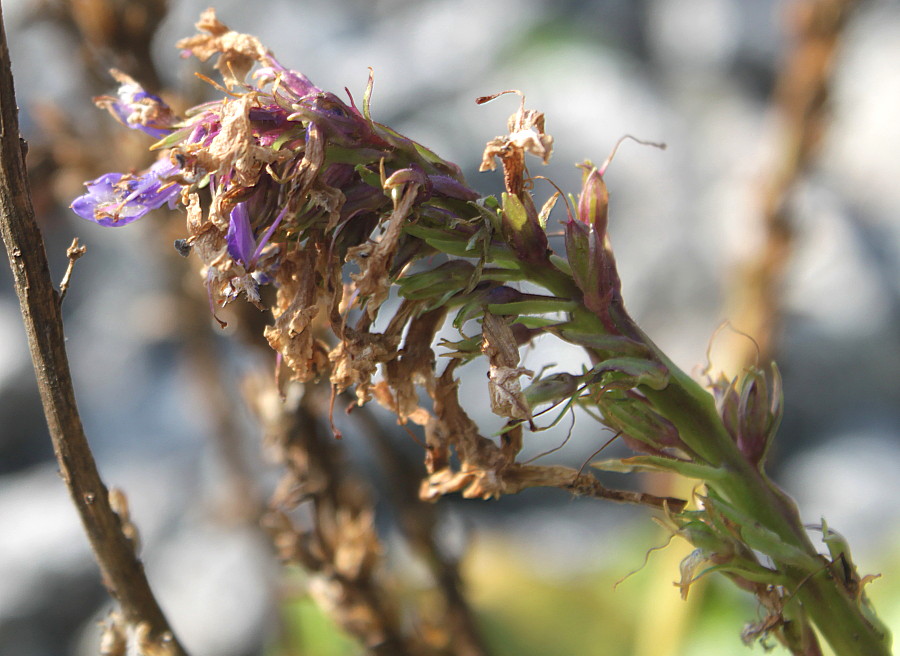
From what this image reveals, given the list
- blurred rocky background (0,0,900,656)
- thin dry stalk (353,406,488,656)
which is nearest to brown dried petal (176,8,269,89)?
thin dry stalk (353,406,488,656)

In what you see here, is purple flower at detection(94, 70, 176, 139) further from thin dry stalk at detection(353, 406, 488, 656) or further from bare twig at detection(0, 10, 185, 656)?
thin dry stalk at detection(353, 406, 488, 656)

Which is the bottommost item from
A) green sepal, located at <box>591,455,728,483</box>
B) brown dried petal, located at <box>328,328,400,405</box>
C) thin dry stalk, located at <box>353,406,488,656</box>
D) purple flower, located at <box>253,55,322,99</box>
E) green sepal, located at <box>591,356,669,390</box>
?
thin dry stalk, located at <box>353,406,488,656</box>

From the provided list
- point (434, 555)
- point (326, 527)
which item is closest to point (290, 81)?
point (326, 527)

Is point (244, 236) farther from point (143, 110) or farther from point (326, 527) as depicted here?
point (326, 527)

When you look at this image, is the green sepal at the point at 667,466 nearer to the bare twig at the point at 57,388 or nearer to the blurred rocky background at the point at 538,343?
the bare twig at the point at 57,388

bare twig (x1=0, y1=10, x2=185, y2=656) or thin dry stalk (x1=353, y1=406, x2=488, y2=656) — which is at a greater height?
bare twig (x1=0, y1=10, x2=185, y2=656)
